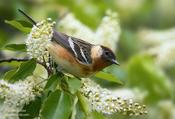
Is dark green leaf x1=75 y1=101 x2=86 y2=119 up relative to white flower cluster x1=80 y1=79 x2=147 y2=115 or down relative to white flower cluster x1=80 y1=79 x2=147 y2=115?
down

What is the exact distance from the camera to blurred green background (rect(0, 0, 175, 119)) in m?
5.09

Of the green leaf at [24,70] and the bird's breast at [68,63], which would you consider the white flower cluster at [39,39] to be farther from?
the bird's breast at [68,63]

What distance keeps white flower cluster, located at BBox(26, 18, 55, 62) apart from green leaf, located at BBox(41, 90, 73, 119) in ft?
0.56

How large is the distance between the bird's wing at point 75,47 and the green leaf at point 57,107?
40cm

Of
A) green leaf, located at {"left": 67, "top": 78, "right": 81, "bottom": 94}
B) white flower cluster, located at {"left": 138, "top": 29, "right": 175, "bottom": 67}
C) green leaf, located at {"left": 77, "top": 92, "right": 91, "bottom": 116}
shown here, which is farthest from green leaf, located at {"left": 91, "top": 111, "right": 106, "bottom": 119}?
white flower cluster, located at {"left": 138, "top": 29, "right": 175, "bottom": 67}

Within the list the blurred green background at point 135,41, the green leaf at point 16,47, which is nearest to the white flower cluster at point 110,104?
the green leaf at point 16,47

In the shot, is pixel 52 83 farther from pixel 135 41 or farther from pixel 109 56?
pixel 135 41

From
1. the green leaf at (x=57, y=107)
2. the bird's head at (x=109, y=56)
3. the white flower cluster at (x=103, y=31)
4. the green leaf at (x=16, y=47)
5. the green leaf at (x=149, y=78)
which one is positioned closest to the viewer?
the green leaf at (x=57, y=107)

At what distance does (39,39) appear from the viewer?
2893 millimetres

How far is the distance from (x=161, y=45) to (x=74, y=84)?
8.64ft

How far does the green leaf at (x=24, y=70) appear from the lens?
2920 millimetres

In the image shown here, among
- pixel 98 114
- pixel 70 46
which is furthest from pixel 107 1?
pixel 98 114

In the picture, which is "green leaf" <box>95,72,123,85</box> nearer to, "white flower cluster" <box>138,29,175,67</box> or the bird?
the bird

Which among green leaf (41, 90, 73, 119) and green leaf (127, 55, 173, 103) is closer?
green leaf (41, 90, 73, 119)
